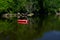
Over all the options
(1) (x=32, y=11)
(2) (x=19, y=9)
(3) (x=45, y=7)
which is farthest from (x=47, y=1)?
(2) (x=19, y=9)

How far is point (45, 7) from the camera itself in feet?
273

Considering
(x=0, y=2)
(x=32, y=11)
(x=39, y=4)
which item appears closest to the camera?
(x=0, y=2)

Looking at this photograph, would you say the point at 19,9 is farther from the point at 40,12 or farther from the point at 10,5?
the point at 40,12

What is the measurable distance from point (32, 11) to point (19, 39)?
46667 millimetres

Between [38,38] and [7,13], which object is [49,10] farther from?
[38,38]

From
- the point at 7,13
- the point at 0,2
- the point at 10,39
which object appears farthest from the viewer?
the point at 7,13

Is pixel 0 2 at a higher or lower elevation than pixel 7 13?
higher

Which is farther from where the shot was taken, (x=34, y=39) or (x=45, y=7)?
(x=45, y=7)

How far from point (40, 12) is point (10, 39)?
56158mm

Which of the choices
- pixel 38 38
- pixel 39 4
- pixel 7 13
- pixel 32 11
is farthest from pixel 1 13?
pixel 38 38

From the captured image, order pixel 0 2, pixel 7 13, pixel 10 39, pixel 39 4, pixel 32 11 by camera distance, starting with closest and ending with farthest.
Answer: pixel 10 39 < pixel 0 2 < pixel 7 13 < pixel 32 11 < pixel 39 4

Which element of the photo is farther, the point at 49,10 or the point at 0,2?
the point at 49,10

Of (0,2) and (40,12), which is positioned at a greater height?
(0,2)

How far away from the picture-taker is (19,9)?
69750mm
